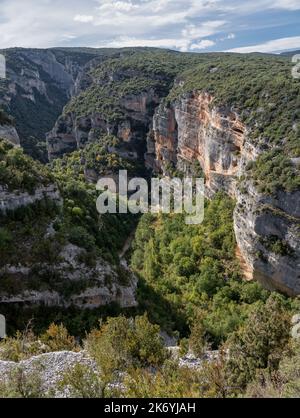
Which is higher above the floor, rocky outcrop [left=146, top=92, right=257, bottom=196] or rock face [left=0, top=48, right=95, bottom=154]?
rock face [left=0, top=48, right=95, bottom=154]

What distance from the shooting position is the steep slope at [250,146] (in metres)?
33.9

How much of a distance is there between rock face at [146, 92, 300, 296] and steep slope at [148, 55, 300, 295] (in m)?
0.08

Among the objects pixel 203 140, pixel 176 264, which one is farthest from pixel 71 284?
pixel 203 140

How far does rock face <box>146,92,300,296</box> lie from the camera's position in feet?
109

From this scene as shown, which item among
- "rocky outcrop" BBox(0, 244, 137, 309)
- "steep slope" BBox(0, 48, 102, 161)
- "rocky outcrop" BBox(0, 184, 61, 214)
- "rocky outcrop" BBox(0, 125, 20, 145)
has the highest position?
"steep slope" BBox(0, 48, 102, 161)

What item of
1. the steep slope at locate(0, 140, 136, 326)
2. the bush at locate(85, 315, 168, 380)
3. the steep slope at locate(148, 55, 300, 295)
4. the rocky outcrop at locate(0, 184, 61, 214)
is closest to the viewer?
the bush at locate(85, 315, 168, 380)

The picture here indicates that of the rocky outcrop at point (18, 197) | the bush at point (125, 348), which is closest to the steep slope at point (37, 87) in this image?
the rocky outcrop at point (18, 197)

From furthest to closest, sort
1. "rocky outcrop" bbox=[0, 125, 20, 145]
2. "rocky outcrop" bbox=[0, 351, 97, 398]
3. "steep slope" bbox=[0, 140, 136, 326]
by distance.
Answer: "rocky outcrop" bbox=[0, 125, 20, 145] < "steep slope" bbox=[0, 140, 136, 326] < "rocky outcrop" bbox=[0, 351, 97, 398]

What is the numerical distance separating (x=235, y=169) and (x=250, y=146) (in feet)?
16.6

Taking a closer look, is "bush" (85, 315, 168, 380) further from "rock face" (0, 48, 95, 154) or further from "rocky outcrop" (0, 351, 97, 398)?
"rock face" (0, 48, 95, 154)

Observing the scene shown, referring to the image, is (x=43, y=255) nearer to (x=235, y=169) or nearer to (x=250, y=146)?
(x=250, y=146)

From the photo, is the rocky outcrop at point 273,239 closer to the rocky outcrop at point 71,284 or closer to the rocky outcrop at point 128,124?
the rocky outcrop at point 71,284

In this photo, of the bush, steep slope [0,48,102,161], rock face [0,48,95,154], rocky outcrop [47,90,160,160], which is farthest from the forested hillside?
rock face [0,48,95,154]
